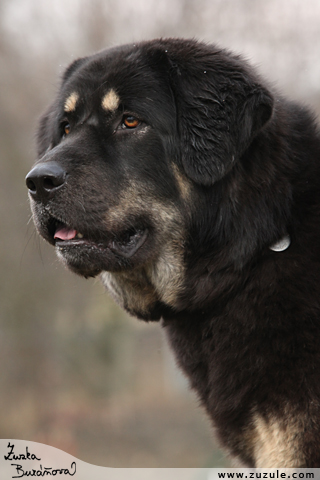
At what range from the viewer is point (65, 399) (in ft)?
31.7

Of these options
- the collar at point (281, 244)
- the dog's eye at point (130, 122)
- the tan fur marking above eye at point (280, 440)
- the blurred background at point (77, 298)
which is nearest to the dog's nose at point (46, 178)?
the dog's eye at point (130, 122)

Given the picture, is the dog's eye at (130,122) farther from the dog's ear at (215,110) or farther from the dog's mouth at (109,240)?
the dog's mouth at (109,240)

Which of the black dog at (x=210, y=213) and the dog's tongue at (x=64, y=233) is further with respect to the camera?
the dog's tongue at (x=64, y=233)

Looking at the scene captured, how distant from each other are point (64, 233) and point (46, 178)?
39 centimetres

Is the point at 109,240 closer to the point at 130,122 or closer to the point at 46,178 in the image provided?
the point at 46,178

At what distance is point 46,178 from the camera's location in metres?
2.86

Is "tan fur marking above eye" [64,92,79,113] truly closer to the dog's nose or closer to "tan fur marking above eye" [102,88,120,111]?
"tan fur marking above eye" [102,88,120,111]

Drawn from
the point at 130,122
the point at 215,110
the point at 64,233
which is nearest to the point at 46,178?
the point at 64,233

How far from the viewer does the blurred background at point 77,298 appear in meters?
8.82

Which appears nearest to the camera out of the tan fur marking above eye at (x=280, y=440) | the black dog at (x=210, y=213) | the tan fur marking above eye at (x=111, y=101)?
the tan fur marking above eye at (x=280, y=440)

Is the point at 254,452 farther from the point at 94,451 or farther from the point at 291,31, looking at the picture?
the point at 291,31

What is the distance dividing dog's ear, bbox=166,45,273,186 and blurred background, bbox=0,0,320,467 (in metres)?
5.67

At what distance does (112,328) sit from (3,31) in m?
5.53

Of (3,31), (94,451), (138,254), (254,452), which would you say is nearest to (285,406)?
(254,452)
